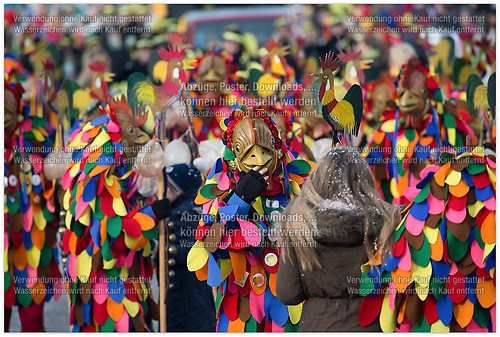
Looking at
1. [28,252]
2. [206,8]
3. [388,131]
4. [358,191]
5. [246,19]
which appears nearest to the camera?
[358,191]

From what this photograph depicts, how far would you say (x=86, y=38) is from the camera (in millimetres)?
14867

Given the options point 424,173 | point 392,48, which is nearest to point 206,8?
point 392,48

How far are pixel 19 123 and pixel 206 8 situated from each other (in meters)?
10.9

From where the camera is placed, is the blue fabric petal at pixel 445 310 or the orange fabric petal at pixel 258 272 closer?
the blue fabric petal at pixel 445 310

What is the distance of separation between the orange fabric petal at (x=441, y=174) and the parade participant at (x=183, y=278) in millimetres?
1636

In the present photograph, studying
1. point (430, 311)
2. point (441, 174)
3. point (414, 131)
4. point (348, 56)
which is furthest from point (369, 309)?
point (348, 56)

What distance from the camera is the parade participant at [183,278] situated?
6.02 m

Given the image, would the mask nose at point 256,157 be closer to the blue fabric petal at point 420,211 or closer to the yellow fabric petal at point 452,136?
the blue fabric petal at point 420,211

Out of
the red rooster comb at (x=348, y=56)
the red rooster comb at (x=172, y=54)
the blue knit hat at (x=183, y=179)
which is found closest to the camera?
the blue knit hat at (x=183, y=179)

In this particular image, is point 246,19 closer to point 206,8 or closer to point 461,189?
point 206,8

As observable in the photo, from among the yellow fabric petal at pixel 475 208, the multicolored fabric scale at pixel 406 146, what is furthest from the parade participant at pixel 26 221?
the yellow fabric petal at pixel 475 208

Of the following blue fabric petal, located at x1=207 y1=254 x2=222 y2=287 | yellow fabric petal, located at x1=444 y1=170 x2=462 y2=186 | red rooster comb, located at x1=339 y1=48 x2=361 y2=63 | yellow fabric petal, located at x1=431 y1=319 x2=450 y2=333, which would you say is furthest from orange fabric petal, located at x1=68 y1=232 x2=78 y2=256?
red rooster comb, located at x1=339 y1=48 x2=361 y2=63

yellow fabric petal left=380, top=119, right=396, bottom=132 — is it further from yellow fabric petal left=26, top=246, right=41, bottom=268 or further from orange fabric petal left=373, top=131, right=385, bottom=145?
yellow fabric petal left=26, top=246, right=41, bottom=268

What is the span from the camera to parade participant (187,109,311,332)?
5172 mm
